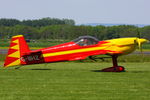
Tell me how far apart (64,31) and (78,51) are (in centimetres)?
9636

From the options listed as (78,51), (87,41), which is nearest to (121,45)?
(87,41)

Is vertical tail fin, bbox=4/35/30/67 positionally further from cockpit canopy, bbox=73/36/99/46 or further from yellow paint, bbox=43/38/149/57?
yellow paint, bbox=43/38/149/57

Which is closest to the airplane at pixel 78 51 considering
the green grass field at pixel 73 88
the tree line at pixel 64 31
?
the green grass field at pixel 73 88

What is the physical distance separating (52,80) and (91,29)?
89.2 m

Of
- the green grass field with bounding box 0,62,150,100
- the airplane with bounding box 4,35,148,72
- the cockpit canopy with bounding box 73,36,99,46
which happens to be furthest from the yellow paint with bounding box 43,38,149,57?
the green grass field with bounding box 0,62,150,100

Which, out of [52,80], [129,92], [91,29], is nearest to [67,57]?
[52,80]

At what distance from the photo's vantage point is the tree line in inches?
3598

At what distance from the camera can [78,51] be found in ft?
60.6

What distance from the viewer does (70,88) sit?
39.8ft

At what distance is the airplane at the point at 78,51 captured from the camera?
59.5ft

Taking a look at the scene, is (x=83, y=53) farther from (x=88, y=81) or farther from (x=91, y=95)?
(x=91, y=95)

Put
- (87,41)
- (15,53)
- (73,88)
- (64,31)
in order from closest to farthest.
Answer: (73,88) < (87,41) < (15,53) < (64,31)

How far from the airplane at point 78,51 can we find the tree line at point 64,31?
1688 inches

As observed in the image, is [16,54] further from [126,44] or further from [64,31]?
[64,31]
